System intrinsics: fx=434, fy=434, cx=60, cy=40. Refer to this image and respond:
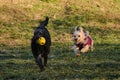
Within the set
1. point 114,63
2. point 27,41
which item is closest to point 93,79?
point 114,63

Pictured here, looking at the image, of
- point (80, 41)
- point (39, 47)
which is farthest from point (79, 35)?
point (39, 47)

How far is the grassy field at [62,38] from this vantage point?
1116cm

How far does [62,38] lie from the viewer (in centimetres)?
1948

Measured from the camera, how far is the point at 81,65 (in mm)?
12148

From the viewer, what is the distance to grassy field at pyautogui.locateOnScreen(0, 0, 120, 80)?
11164 mm

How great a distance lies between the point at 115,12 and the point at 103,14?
1.48 metres

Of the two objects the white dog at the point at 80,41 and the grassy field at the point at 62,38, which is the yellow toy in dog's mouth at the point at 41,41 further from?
the white dog at the point at 80,41

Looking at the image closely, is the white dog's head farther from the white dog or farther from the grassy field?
the grassy field

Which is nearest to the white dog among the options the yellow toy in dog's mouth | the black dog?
the black dog

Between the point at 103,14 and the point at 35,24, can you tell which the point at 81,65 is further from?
the point at 103,14

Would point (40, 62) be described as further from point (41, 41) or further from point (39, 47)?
point (41, 41)

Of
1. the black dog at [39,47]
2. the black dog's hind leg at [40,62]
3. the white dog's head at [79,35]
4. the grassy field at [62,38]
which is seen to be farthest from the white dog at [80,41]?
the black dog's hind leg at [40,62]

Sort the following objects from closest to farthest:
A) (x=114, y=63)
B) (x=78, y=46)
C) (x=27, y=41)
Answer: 1. (x=114, y=63)
2. (x=78, y=46)
3. (x=27, y=41)

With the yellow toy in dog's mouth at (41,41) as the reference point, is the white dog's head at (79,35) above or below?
below
